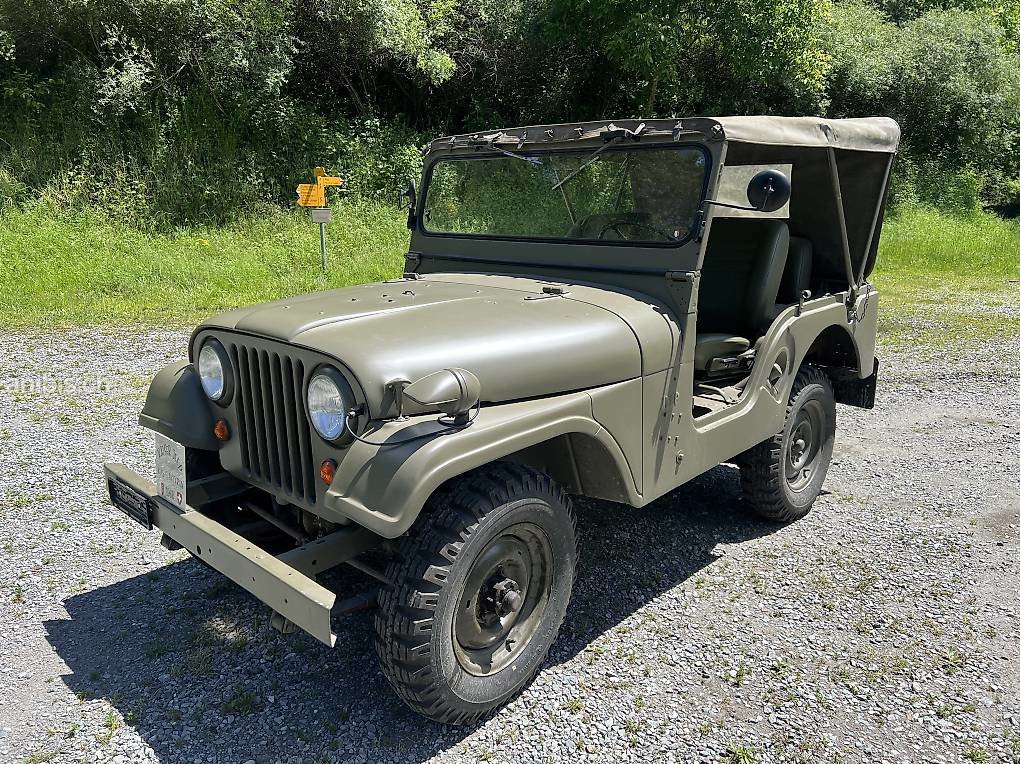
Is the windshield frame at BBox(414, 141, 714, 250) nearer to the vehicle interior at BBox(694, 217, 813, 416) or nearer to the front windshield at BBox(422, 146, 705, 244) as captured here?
the front windshield at BBox(422, 146, 705, 244)

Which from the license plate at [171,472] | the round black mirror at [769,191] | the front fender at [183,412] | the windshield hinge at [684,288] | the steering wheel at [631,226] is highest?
the round black mirror at [769,191]

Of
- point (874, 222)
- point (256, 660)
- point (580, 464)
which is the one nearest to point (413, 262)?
point (580, 464)

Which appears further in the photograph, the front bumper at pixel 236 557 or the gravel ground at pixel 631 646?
the gravel ground at pixel 631 646

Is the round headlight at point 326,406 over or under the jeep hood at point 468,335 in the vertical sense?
under

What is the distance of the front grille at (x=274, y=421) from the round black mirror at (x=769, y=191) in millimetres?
1818

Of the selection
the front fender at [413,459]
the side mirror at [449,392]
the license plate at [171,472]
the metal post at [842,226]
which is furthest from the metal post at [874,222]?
the license plate at [171,472]

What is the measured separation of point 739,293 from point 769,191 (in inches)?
48.5

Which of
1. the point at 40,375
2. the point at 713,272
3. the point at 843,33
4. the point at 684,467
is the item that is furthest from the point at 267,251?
the point at 843,33

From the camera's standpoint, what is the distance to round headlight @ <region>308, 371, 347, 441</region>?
2.43 m

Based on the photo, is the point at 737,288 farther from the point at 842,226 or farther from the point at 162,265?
the point at 162,265

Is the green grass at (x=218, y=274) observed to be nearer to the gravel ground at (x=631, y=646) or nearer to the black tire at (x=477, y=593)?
the gravel ground at (x=631, y=646)

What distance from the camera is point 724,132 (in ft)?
10.3

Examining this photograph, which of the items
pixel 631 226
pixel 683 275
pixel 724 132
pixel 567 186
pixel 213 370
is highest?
pixel 724 132

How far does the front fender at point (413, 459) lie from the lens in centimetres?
222
